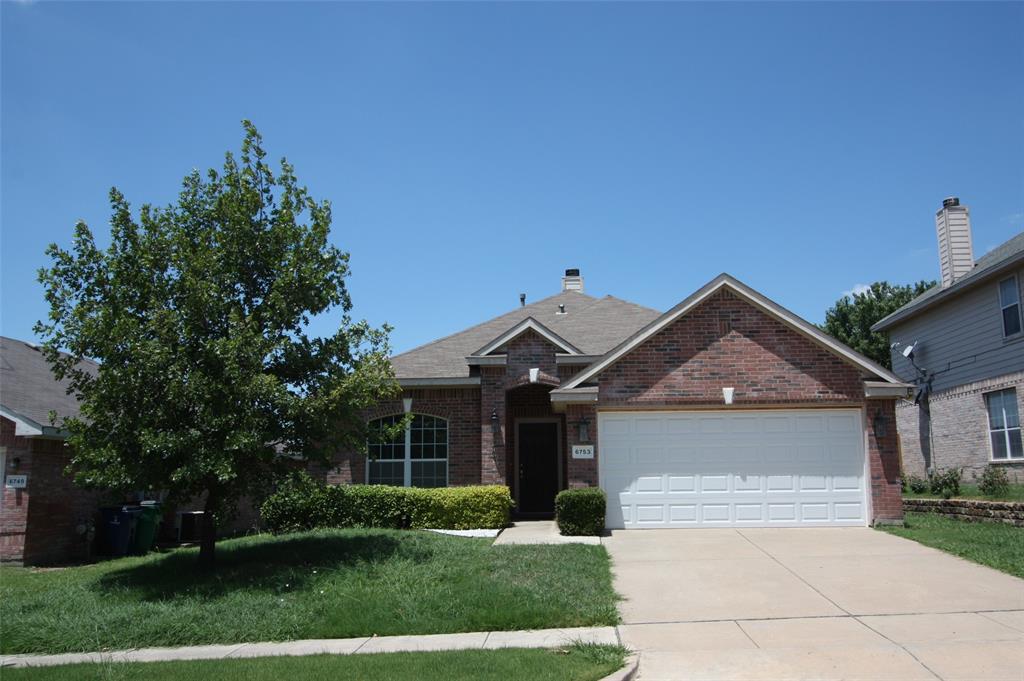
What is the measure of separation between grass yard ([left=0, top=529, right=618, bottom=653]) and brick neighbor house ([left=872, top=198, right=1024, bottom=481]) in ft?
43.4

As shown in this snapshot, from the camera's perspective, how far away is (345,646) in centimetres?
813

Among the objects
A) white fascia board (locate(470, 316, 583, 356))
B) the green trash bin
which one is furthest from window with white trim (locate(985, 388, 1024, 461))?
the green trash bin

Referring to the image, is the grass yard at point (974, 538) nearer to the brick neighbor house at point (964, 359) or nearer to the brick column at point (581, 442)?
the brick column at point (581, 442)

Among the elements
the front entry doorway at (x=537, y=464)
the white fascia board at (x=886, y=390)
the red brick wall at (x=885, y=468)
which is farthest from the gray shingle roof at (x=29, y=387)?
the red brick wall at (x=885, y=468)

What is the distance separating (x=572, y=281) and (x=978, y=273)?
12.1 meters

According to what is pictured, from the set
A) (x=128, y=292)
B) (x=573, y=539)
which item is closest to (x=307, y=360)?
(x=128, y=292)

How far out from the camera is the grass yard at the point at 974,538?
10.6 metres

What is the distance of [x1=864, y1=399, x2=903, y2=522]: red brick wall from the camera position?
14.1 meters

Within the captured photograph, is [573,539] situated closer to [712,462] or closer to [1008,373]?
[712,462]

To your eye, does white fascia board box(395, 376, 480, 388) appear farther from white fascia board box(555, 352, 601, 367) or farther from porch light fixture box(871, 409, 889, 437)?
porch light fixture box(871, 409, 889, 437)

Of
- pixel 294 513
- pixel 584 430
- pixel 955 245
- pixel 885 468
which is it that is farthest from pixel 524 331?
pixel 955 245

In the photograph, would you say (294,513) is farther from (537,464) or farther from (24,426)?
(537,464)

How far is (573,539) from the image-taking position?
1360 cm

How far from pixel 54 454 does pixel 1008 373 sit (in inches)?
861
